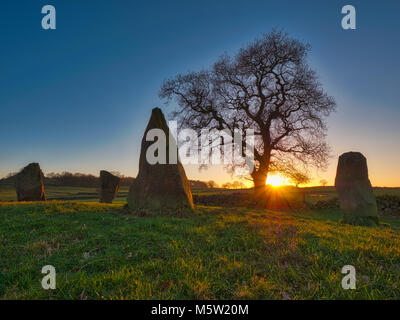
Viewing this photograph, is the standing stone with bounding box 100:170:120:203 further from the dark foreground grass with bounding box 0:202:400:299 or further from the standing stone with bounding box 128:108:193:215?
the dark foreground grass with bounding box 0:202:400:299

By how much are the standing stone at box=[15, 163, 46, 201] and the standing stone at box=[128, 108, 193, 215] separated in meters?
Answer: 10.9

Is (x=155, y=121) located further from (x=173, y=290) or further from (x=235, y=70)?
(x=235, y=70)

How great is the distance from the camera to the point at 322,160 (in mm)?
18781

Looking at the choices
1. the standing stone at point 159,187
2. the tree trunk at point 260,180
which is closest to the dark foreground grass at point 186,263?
the standing stone at point 159,187

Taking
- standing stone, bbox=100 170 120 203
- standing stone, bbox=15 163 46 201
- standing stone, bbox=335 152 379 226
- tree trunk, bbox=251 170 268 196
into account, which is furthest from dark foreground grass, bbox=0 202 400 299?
tree trunk, bbox=251 170 268 196

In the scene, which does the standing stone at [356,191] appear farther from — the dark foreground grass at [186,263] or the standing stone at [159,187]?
the standing stone at [159,187]

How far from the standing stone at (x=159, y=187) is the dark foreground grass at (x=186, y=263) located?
9.57 ft

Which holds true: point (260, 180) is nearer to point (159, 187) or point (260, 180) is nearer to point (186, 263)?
point (159, 187)

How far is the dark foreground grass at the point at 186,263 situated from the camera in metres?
2.84

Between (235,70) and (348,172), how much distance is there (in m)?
13.8

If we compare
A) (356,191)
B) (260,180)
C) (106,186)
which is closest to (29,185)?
(106,186)

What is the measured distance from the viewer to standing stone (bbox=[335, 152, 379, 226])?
9.87m
